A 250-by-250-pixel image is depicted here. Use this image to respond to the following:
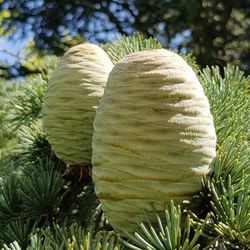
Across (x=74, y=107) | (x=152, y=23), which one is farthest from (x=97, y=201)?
(x=152, y=23)

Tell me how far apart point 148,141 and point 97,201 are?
0.22 m

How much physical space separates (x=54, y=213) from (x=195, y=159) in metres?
0.20

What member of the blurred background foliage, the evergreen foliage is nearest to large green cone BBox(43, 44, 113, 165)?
the evergreen foliage

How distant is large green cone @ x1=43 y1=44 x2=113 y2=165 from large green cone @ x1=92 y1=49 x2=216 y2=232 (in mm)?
89

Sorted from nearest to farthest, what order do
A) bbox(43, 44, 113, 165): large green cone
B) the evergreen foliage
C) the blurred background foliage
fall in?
the evergreen foliage
bbox(43, 44, 113, 165): large green cone
the blurred background foliage

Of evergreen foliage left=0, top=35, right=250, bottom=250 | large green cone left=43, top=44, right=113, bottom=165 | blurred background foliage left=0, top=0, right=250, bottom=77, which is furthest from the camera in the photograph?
blurred background foliage left=0, top=0, right=250, bottom=77

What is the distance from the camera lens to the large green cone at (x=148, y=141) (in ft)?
1.21

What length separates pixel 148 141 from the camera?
1.22 feet

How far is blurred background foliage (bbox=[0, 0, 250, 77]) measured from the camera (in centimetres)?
298

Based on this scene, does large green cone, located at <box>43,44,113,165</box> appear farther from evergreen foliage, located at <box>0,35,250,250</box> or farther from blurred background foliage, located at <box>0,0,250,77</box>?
blurred background foliage, located at <box>0,0,250,77</box>

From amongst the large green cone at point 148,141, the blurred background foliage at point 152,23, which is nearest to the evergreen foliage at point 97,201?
the large green cone at point 148,141

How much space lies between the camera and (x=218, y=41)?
323cm

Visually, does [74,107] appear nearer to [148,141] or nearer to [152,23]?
[148,141]

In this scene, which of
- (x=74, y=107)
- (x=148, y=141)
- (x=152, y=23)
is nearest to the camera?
(x=148, y=141)
